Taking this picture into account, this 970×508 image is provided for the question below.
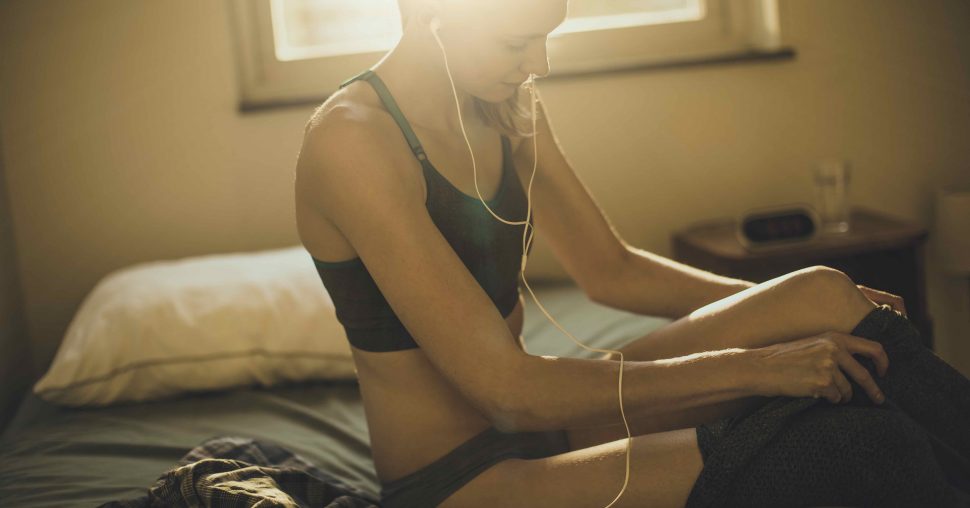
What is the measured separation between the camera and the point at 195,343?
5.34ft

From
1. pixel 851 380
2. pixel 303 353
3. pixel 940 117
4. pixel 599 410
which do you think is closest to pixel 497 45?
pixel 599 410

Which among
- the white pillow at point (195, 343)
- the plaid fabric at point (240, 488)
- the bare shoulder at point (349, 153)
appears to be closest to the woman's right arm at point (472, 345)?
the bare shoulder at point (349, 153)

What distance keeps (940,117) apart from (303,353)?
1.66 metres

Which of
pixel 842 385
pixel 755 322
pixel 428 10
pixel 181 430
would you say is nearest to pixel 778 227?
pixel 755 322

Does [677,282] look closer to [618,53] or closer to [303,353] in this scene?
[303,353]

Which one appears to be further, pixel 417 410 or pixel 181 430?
pixel 181 430

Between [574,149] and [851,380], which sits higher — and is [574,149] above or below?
above

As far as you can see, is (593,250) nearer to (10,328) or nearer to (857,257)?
(857,257)

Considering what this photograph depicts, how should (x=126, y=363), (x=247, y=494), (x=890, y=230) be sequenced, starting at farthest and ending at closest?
(x=890, y=230), (x=126, y=363), (x=247, y=494)

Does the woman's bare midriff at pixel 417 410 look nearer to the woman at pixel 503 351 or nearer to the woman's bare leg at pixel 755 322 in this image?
the woman at pixel 503 351

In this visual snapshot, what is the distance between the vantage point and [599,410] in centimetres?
99

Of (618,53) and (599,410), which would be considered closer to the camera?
(599,410)

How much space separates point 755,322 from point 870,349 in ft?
0.45

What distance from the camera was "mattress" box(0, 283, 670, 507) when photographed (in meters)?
1.31
